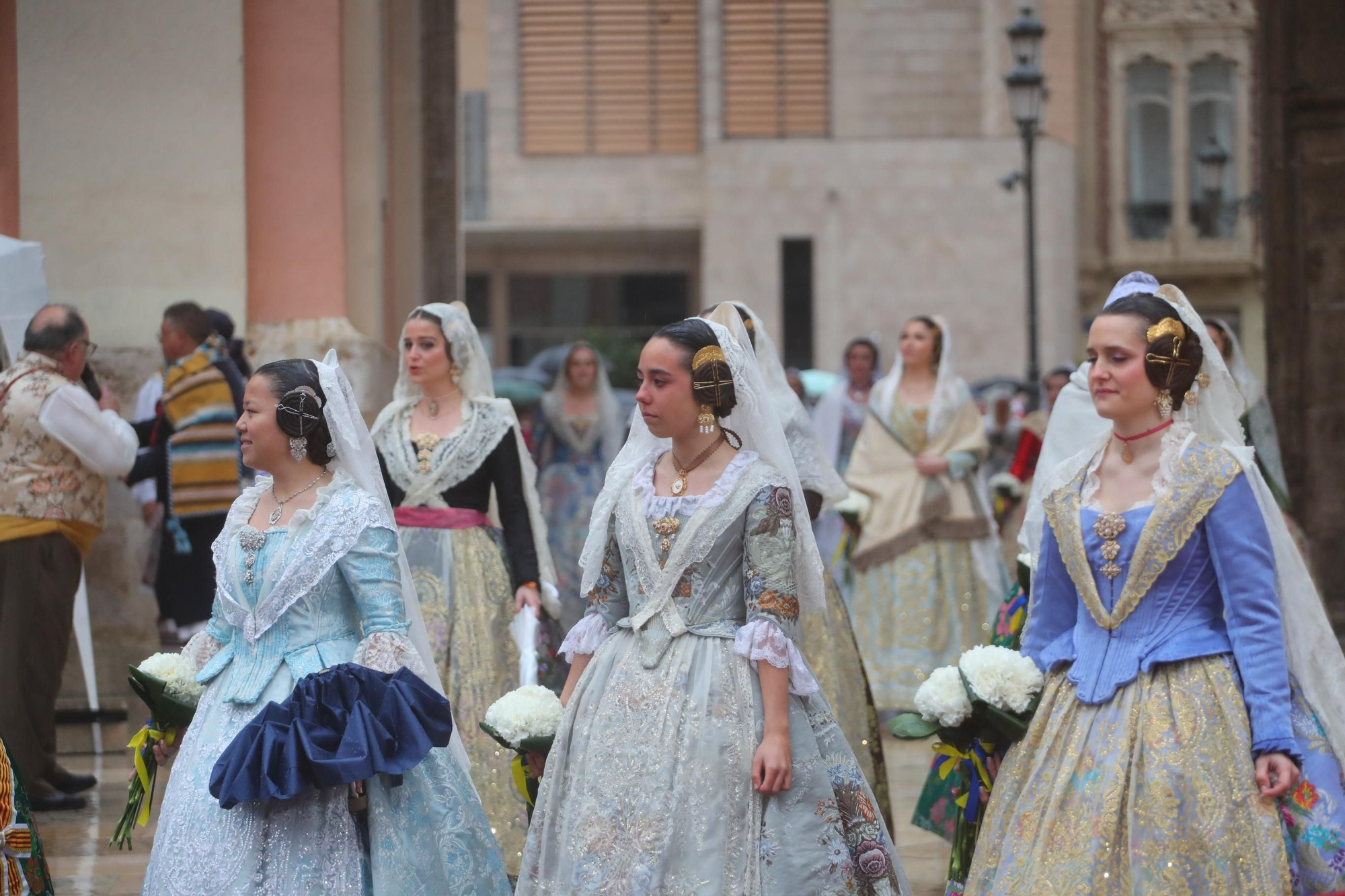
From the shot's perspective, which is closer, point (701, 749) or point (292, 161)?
point (701, 749)

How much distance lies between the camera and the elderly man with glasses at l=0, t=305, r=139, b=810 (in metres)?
6.56

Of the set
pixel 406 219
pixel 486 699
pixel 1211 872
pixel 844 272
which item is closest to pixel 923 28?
pixel 844 272

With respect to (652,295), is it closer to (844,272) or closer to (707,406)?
(844,272)

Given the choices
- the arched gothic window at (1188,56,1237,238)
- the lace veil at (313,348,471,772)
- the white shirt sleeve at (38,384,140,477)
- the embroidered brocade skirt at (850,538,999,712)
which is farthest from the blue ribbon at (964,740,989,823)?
the arched gothic window at (1188,56,1237,238)

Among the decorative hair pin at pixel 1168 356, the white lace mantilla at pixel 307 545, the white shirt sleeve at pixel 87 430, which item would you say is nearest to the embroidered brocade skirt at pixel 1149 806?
the decorative hair pin at pixel 1168 356

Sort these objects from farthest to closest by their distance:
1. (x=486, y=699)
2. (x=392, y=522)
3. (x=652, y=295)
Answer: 1. (x=652, y=295)
2. (x=486, y=699)
3. (x=392, y=522)

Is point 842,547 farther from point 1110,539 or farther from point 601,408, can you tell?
point 1110,539

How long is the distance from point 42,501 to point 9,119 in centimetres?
288

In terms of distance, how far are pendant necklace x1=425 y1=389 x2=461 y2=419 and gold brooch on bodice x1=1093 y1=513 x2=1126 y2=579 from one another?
120 inches

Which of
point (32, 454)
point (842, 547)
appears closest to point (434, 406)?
point (32, 454)

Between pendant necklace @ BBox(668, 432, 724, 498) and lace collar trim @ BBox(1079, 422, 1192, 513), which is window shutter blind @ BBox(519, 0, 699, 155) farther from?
lace collar trim @ BBox(1079, 422, 1192, 513)

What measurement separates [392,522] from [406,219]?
706 centimetres

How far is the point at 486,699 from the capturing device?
5.79 meters

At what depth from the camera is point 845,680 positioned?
5.99 meters
